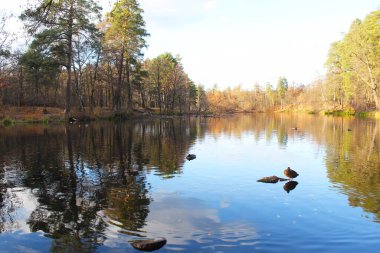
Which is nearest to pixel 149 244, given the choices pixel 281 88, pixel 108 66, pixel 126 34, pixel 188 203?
pixel 188 203

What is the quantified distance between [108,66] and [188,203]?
2239 inches

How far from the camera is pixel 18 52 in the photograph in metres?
56.9

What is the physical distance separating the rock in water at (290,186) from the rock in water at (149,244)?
284 inches

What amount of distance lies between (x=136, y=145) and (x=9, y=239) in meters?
18.3

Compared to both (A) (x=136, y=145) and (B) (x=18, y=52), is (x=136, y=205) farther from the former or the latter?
(B) (x=18, y=52)

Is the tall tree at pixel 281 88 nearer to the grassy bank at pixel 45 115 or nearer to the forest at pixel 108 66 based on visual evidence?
the forest at pixel 108 66

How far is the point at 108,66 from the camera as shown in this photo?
210 ft

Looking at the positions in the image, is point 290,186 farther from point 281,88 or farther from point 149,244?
point 281,88

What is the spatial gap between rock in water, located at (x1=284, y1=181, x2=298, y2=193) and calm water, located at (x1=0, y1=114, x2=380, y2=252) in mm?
212

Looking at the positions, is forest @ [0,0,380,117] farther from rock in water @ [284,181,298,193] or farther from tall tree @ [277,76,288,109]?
tall tree @ [277,76,288,109]

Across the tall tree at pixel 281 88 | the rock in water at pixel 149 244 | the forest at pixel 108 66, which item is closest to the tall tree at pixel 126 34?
the forest at pixel 108 66

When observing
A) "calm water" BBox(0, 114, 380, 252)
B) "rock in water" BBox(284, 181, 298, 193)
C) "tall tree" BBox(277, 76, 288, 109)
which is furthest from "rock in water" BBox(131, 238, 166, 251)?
"tall tree" BBox(277, 76, 288, 109)

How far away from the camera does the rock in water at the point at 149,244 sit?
314 inches

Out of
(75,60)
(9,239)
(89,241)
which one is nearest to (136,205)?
(89,241)
